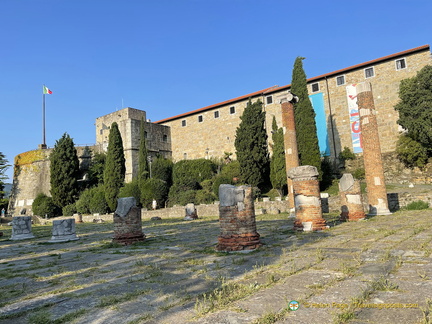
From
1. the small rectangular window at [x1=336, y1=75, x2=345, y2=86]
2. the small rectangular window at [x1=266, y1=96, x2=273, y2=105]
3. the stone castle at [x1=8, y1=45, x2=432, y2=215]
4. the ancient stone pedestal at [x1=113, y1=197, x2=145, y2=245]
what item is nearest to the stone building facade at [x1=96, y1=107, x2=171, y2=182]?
the stone castle at [x1=8, y1=45, x2=432, y2=215]

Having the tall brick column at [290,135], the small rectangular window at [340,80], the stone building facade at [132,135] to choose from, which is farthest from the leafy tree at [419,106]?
the stone building facade at [132,135]

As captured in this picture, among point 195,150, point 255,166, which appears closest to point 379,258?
point 255,166

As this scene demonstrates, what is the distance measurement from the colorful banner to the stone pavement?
22718 millimetres

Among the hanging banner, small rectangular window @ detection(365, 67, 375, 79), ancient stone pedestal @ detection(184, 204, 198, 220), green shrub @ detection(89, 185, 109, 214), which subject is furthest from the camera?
green shrub @ detection(89, 185, 109, 214)

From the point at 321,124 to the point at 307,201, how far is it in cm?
2150

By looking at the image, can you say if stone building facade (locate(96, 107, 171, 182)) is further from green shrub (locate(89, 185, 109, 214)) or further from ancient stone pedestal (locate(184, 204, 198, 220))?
ancient stone pedestal (locate(184, 204, 198, 220))

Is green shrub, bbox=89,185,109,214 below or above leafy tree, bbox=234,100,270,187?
below

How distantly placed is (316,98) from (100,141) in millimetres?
26160

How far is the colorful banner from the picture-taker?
2769cm

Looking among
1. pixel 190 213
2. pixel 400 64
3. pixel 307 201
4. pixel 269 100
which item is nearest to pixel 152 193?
pixel 190 213

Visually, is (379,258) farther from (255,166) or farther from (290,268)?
(255,166)

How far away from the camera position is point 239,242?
5836 millimetres

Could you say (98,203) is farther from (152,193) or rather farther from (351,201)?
(351,201)

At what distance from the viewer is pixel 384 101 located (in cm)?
2583
